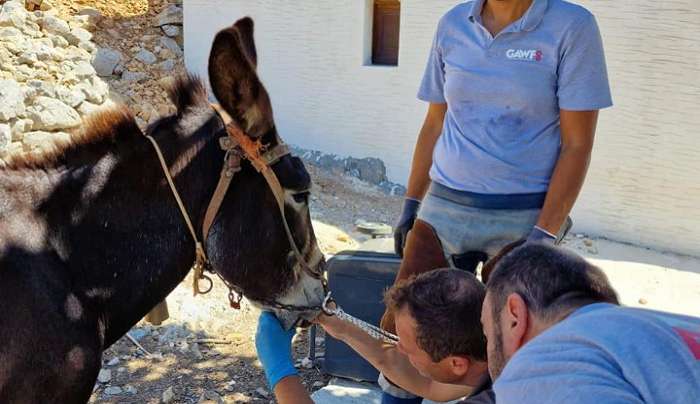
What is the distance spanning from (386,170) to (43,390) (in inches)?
318

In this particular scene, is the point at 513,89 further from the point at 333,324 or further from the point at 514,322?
the point at 514,322

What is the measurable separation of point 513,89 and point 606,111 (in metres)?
5.77

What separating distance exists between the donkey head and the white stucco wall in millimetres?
6180

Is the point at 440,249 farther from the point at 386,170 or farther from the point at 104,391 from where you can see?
the point at 386,170

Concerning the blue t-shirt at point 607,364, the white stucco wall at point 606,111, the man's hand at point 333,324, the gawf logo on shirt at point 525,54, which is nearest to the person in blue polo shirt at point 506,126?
the gawf logo on shirt at point 525,54

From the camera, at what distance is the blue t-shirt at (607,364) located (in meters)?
1.02

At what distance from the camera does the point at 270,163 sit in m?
2.33

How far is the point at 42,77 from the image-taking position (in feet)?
28.5

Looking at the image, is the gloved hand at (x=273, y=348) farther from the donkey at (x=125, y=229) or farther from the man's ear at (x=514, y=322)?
the man's ear at (x=514, y=322)

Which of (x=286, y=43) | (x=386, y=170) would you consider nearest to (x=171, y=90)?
(x=386, y=170)

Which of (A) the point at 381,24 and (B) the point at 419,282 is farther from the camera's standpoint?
(A) the point at 381,24

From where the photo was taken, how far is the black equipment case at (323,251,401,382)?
418cm

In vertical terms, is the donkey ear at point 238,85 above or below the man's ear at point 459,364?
A: above

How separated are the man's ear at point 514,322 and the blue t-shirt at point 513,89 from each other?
1.26m
